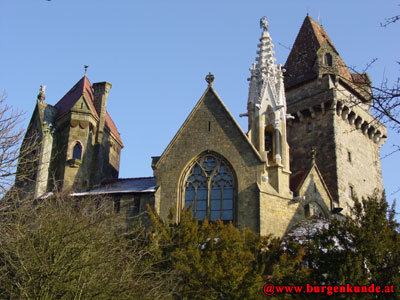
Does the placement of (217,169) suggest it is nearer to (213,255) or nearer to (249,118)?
(249,118)

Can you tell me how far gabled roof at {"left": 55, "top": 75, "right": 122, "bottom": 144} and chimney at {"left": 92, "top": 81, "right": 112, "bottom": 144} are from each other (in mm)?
239

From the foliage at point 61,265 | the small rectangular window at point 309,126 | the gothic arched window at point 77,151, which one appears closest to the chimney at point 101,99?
the gothic arched window at point 77,151

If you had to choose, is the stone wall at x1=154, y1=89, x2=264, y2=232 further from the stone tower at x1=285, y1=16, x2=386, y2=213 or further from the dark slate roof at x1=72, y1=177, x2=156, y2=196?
the stone tower at x1=285, y1=16, x2=386, y2=213

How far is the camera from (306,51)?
3891 centimetres

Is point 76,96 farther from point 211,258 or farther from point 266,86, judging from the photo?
point 211,258

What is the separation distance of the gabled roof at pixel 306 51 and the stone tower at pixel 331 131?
0.07 meters

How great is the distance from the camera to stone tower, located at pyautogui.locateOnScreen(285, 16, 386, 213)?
35.2 meters

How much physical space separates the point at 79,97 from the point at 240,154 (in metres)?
10.7

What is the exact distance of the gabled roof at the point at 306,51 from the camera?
38.7 m

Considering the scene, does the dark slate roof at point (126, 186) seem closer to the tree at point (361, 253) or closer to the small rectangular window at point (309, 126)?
the tree at point (361, 253)

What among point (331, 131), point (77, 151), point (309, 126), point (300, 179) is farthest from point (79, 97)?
point (331, 131)

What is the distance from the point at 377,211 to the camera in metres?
18.9

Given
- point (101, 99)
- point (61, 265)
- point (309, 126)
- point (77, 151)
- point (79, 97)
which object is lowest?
point (61, 265)

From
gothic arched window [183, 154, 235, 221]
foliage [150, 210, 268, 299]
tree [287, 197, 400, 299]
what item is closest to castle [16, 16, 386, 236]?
gothic arched window [183, 154, 235, 221]
